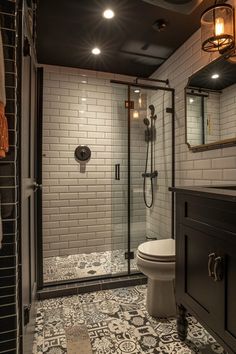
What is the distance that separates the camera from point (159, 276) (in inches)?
65.1

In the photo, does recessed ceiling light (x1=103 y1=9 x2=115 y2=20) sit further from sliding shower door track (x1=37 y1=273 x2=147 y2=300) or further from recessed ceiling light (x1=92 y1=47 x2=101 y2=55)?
sliding shower door track (x1=37 y1=273 x2=147 y2=300)

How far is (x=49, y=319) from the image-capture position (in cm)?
171

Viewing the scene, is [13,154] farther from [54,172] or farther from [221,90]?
[54,172]

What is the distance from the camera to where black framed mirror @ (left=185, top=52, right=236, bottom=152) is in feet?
5.58

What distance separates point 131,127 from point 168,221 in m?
1.14

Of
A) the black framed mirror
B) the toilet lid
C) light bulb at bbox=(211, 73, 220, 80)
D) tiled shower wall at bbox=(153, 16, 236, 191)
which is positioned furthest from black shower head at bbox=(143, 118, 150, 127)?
the toilet lid

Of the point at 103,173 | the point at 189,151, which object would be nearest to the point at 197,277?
the point at 189,151

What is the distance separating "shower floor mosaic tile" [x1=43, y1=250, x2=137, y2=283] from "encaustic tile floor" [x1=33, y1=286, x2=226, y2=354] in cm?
28

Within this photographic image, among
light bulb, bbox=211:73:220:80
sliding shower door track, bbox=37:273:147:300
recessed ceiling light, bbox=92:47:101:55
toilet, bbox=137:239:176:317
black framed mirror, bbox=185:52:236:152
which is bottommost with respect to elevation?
sliding shower door track, bbox=37:273:147:300

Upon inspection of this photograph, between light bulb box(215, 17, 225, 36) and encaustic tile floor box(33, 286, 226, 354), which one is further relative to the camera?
light bulb box(215, 17, 225, 36)

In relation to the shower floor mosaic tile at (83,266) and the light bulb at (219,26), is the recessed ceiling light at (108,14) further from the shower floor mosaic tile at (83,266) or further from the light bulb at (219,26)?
the shower floor mosaic tile at (83,266)

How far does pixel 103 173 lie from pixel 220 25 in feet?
6.47

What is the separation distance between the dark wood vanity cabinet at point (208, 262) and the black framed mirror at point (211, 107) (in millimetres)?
728

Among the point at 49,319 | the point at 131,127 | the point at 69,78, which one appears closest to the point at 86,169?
the point at 131,127
